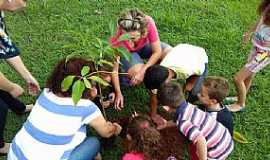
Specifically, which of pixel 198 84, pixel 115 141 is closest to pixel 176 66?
pixel 198 84

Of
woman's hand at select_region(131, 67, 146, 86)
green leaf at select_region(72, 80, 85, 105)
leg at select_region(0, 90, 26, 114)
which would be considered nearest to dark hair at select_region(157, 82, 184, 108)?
woman's hand at select_region(131, 67, 146, 86)

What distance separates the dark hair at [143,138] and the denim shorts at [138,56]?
786mm

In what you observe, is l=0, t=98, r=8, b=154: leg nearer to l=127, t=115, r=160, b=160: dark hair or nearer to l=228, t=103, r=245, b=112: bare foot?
l=127, t=115, r=160, b=160: dark hair

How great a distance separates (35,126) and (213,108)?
1.28 m

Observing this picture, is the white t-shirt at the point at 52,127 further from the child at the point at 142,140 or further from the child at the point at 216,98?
the child at the point at 216,98

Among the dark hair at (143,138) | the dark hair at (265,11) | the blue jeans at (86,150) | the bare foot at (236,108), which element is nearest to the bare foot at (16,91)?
the blue jeans at (86,150)

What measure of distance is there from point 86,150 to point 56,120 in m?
0.40

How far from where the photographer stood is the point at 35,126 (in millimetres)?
3025

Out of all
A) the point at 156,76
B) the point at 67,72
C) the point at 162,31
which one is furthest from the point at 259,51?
the point at 67,72

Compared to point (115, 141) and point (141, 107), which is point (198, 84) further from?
point (115, 141)

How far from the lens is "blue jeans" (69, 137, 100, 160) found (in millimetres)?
3223

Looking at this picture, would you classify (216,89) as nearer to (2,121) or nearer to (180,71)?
(180,71)

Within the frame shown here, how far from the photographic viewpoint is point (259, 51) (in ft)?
12.1

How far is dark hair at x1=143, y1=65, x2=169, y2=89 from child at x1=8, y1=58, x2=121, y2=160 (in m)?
0.66
